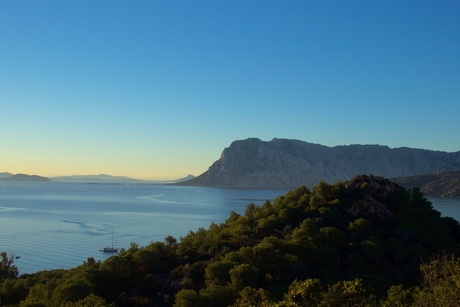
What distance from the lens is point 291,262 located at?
3228 cm

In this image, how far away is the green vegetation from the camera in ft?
84.9

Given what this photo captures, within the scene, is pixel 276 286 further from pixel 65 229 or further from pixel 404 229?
pixel 65 229

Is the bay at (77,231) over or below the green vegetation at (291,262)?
below

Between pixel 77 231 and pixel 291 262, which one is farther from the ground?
pixel 291 262

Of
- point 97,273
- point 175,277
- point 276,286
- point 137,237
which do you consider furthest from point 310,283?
point 137,237

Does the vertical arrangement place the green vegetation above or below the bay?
above

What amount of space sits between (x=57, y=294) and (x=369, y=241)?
2477cm

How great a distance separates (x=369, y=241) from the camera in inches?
1473

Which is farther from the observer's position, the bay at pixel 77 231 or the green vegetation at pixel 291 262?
the bay at pixel 77 231

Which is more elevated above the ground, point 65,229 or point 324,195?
point 324,195

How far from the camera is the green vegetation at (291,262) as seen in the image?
2588 centimetres

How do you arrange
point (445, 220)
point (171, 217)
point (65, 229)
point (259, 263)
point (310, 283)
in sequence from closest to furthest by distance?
point (310, 283), point (259, 263), point (445, 220), point (65, 229), point (171, 217)

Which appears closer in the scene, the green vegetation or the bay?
the green vegetation

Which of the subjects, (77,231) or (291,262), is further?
(77,231)
